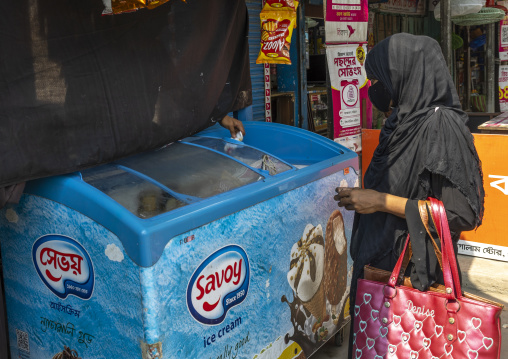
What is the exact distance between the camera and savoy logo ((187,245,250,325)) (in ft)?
6.63

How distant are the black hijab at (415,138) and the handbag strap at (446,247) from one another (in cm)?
11

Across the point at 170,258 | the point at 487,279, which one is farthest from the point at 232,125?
the point at 487,279

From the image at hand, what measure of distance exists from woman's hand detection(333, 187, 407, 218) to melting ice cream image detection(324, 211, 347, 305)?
0.60 m

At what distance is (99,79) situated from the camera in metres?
2.13

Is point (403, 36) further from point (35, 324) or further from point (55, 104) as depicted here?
point (35, 324)

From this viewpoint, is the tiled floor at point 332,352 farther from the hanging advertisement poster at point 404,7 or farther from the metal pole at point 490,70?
the metal pole at point 490,70

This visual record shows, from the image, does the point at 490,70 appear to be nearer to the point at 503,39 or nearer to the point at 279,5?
the point at 503,39

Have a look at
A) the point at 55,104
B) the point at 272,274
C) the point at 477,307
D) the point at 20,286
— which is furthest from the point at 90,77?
the point at 477,307

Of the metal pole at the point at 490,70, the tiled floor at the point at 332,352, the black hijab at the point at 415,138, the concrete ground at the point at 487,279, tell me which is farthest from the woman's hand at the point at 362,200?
the metal pole at the point at 490,70

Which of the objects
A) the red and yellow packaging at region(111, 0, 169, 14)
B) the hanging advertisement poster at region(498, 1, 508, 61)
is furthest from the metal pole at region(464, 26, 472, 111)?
the red and yellow packaging at region(111, 0, 169, 14)

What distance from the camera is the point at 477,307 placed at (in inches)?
76.8

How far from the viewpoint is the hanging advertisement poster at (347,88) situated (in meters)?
4.25

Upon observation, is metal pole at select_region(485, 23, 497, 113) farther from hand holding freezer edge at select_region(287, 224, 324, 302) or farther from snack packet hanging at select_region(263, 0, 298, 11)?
hand holding freezer edge at select_region(287, 224, 324, 302)

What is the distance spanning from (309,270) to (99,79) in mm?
1406
